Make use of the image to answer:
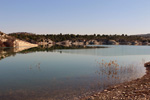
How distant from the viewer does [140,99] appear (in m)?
8.48

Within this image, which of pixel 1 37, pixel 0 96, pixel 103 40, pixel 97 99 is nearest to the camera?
pixel 97 99

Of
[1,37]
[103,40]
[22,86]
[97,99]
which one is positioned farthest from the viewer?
[103,40]

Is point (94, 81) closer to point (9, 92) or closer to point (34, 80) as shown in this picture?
point (34, 80)

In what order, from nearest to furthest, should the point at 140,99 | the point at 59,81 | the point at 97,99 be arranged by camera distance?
1. the point at 140,99
2. the point at 97,99
3. the point at 59,81

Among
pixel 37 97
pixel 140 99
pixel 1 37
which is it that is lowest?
pixel 37 97

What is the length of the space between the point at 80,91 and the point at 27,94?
4.56 m

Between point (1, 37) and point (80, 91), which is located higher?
point (1, 37)

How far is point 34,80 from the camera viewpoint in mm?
15320

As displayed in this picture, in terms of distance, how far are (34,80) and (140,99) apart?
11.0m

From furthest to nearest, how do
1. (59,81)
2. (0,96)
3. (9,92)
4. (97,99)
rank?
(59,81)
(9,92)
(0,96)
(97,99)

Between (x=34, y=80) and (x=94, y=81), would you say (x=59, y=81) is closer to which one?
(x=34, y=80)

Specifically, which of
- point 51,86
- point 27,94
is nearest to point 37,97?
point 27,94

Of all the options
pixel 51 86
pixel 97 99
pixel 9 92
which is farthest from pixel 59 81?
pixel 97 99

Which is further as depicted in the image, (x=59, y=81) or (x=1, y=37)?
(x=1, y=37)
